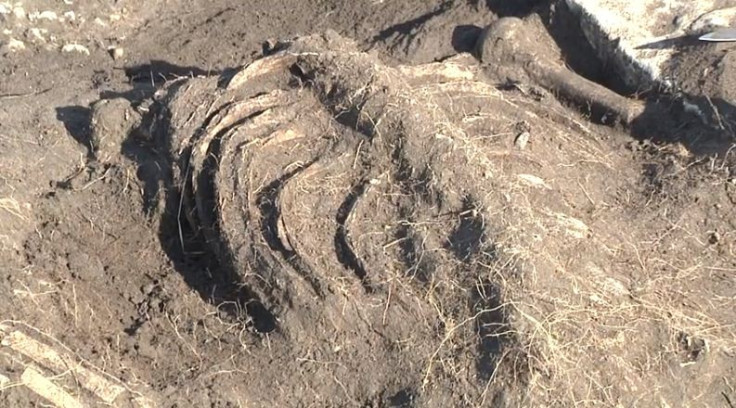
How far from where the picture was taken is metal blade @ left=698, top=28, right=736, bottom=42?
5766 millimetres

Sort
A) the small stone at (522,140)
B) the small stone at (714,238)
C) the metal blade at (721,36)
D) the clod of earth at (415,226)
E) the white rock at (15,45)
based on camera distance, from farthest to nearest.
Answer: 1. the white rock at (15,45)
2. the metal blade at (721,36)
3. the small stone at (522,140)
4. the small stone at (714,238)
5. the clod of earth at (415,226)

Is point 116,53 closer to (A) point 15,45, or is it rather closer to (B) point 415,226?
(A) point 15,45

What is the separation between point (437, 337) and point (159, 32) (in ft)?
12.4

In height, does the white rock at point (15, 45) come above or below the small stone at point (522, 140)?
above

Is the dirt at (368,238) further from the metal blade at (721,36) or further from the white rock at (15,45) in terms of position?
the white rock at (15,45)

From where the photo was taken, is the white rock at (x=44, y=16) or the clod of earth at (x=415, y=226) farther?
the white rock at (x=44, y=16)

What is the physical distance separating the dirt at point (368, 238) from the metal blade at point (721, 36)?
0.08 metres

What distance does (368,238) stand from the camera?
486 centimetres

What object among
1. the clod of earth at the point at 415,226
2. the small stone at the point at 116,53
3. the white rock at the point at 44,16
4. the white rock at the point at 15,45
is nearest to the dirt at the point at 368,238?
the clod of earth at the point at 415,226

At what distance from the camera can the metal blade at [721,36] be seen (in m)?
5.77

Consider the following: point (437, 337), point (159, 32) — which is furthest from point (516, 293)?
point (159, 32)

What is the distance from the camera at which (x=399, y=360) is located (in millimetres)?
4586

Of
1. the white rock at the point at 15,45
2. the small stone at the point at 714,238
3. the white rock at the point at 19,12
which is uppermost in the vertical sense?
the white rock at the point at 19,12

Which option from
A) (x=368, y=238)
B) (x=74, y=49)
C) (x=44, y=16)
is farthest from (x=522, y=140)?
(x=44, y=16)
